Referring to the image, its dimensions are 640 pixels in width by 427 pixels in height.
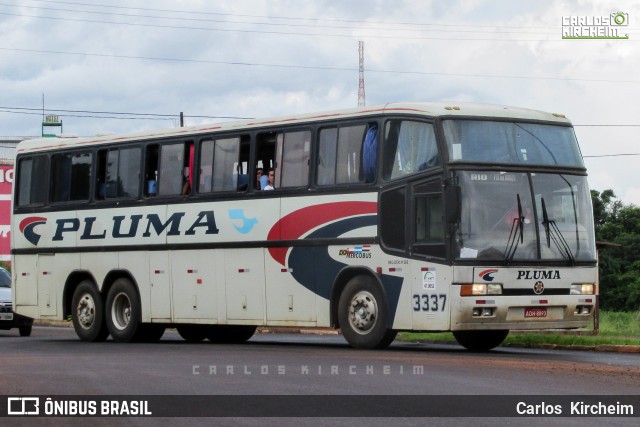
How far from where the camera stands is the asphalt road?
13688 millimetres

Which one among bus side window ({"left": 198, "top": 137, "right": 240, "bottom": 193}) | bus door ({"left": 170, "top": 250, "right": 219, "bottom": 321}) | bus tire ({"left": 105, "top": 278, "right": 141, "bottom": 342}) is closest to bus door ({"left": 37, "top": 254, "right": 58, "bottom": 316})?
bus tire ({"left": 105, "top": 278, "right": 141, "bottom": 342})

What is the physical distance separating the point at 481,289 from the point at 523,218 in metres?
1.26

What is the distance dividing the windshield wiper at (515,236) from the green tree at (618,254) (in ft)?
176

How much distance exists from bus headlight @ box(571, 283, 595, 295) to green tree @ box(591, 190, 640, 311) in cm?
5255

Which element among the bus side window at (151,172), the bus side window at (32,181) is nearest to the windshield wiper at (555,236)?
the bus side window at (151,172)

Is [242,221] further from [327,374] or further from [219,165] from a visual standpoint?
[327,374]

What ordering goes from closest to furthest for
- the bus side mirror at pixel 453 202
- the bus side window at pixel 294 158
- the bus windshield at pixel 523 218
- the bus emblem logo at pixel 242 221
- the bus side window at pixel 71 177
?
1. the bus side mirror at pixel 453 202
2. the bus windshield at pixel 523 218
3. the bus side window at pixel 294 158
4. the bus emblem logo at pixel 242 221
5. the bus side window at pixel 71 177

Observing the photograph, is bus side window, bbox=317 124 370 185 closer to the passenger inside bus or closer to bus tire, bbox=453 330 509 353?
the passenger inside bus

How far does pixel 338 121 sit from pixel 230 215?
9.86ft

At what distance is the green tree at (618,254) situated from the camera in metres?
76.6

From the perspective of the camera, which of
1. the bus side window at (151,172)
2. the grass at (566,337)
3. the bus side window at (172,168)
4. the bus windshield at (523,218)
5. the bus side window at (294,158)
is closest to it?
the bus windshield at (523,218)

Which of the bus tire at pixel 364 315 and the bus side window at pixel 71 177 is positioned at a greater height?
the bus side window at pixel 71 177

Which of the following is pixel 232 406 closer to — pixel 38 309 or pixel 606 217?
pixel 38 309

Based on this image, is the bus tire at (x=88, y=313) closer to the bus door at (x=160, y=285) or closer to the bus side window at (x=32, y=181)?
the bus door at (x=160, y=285)
